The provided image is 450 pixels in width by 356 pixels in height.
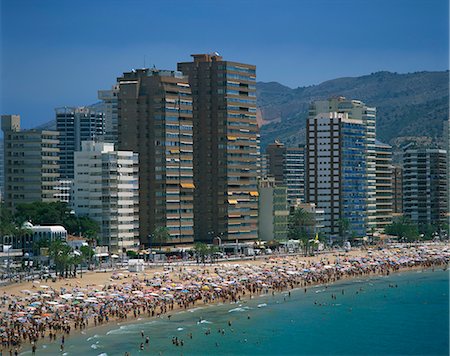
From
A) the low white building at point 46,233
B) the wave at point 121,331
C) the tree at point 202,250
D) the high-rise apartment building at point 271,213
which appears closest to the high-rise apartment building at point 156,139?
the tree at point 202,250

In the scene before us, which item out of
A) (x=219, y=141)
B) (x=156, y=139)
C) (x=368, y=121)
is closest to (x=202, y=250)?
(x=156, y=139)

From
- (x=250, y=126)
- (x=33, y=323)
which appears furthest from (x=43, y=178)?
(x=33, y=323)

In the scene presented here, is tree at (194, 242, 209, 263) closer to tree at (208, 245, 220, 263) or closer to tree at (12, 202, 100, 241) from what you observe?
tree at (208, 245, 220, 263)

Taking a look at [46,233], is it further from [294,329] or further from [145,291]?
[294,329]

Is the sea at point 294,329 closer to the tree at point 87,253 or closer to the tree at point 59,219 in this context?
the tree at point 87,253

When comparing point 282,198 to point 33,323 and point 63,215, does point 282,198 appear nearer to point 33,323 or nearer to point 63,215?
point 63,215

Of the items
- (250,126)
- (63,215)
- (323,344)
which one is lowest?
(323,344)
